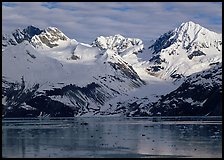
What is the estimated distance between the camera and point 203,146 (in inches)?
3875

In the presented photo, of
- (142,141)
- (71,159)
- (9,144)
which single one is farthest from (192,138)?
(71,159)

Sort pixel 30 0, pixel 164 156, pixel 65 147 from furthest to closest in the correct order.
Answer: pixel 65 147
pixel 164 156
pixel 30 0

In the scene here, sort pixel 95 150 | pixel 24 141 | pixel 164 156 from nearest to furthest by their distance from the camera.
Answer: pixel 164 156, pixel 95 150, pixel 24 141

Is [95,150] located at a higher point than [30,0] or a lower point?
lower

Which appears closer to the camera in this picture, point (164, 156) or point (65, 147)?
point (164, 156)

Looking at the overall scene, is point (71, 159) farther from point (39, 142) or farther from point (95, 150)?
point (39, 142)

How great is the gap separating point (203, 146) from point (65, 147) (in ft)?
75.0

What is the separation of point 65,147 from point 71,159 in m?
22.5

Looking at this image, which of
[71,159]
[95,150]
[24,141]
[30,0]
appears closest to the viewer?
[30,0]

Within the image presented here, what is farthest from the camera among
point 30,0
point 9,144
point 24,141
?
point 24,141

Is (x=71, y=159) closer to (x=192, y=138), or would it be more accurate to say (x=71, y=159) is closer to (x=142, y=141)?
(x=142, y=141)

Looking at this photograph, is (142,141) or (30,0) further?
(142,141)

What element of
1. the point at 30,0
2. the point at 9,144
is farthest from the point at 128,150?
the point at 30,0

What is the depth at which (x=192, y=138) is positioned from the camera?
120 meters
